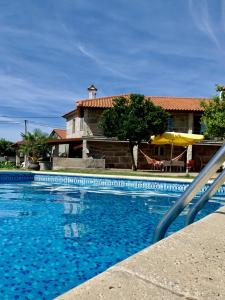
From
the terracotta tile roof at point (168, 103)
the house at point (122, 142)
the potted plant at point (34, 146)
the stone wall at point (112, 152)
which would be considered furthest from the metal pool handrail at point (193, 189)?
the terracotta tile roof at point (168, 103)

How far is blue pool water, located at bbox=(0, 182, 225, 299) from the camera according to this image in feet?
13.7

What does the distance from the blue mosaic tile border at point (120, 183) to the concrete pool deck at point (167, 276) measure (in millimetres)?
11284

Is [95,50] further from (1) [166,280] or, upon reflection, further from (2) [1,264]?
(1) [166,280]

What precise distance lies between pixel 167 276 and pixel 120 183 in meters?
13.8

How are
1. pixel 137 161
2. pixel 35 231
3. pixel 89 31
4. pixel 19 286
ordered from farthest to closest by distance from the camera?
1. pixel 137 161
2. pixel 89 31
3. pixel 35 231
4. pixel 19 286

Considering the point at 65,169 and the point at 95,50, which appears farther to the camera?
the point at 95,50

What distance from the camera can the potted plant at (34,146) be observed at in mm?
23797

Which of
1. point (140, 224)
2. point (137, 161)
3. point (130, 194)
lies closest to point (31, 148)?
point (137, 161)

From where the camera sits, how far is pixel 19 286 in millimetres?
3910

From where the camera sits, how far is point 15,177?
59.4 feet

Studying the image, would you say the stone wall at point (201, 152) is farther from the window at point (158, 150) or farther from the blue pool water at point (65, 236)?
the blue pool water at point (65, 236)

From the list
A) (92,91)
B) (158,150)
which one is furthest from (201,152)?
(92,91)

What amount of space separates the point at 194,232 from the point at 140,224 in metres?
4.71

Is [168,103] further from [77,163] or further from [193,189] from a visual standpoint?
[193,189]
